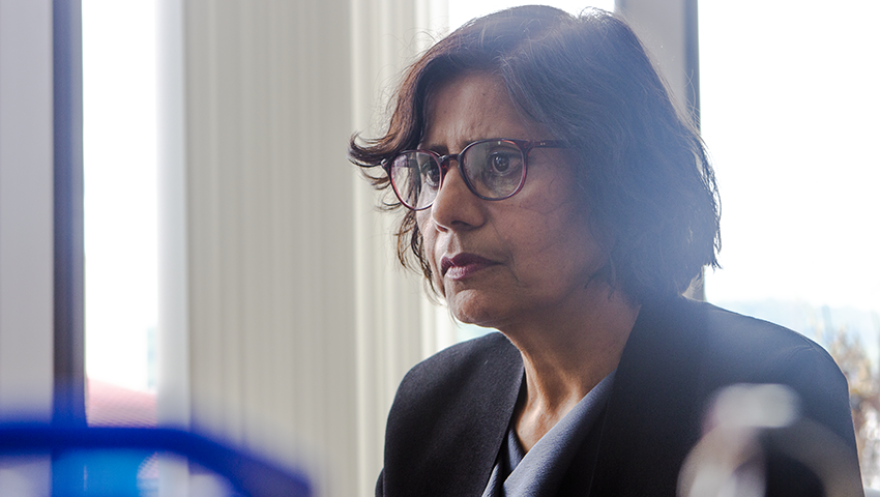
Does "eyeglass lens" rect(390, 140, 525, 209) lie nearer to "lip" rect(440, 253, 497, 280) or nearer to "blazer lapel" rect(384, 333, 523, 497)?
"lip" rect(440, 253, 497, 280)

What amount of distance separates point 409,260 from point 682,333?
621 mm

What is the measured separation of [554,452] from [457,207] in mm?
357

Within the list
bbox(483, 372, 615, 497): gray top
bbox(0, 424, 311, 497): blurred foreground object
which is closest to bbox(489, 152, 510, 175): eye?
bbox(483, 372, 615, 497): gray top

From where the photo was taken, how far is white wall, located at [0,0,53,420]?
5.53 ft

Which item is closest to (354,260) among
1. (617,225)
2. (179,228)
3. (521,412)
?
(179,228)

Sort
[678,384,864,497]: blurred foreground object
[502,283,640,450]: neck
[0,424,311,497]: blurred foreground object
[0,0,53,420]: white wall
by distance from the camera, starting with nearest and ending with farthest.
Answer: [0,424,311,497]: blurred foreground object, [678,384,864,497]: blurred foreground object, [502,283,640,450]: neck, [0,0,53,420]: white wall

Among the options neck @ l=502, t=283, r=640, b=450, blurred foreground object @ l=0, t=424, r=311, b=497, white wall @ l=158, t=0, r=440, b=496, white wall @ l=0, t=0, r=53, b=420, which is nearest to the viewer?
blurred foreground object @ l=0, t=424, r=311, b=497

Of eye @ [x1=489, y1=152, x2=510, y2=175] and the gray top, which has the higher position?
eye @ [x1=489, y1=152, x2=510, y2=175]

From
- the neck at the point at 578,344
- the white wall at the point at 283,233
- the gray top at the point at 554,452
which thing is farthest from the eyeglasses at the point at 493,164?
the white wall at the point at 283,233

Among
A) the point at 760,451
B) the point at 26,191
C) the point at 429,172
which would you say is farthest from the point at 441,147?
the point at 26,191

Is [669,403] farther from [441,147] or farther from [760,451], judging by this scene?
[441,147]

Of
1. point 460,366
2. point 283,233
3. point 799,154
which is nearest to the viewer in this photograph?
point 460,366

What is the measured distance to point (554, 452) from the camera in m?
0.90

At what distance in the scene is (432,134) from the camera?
40.9 inches
